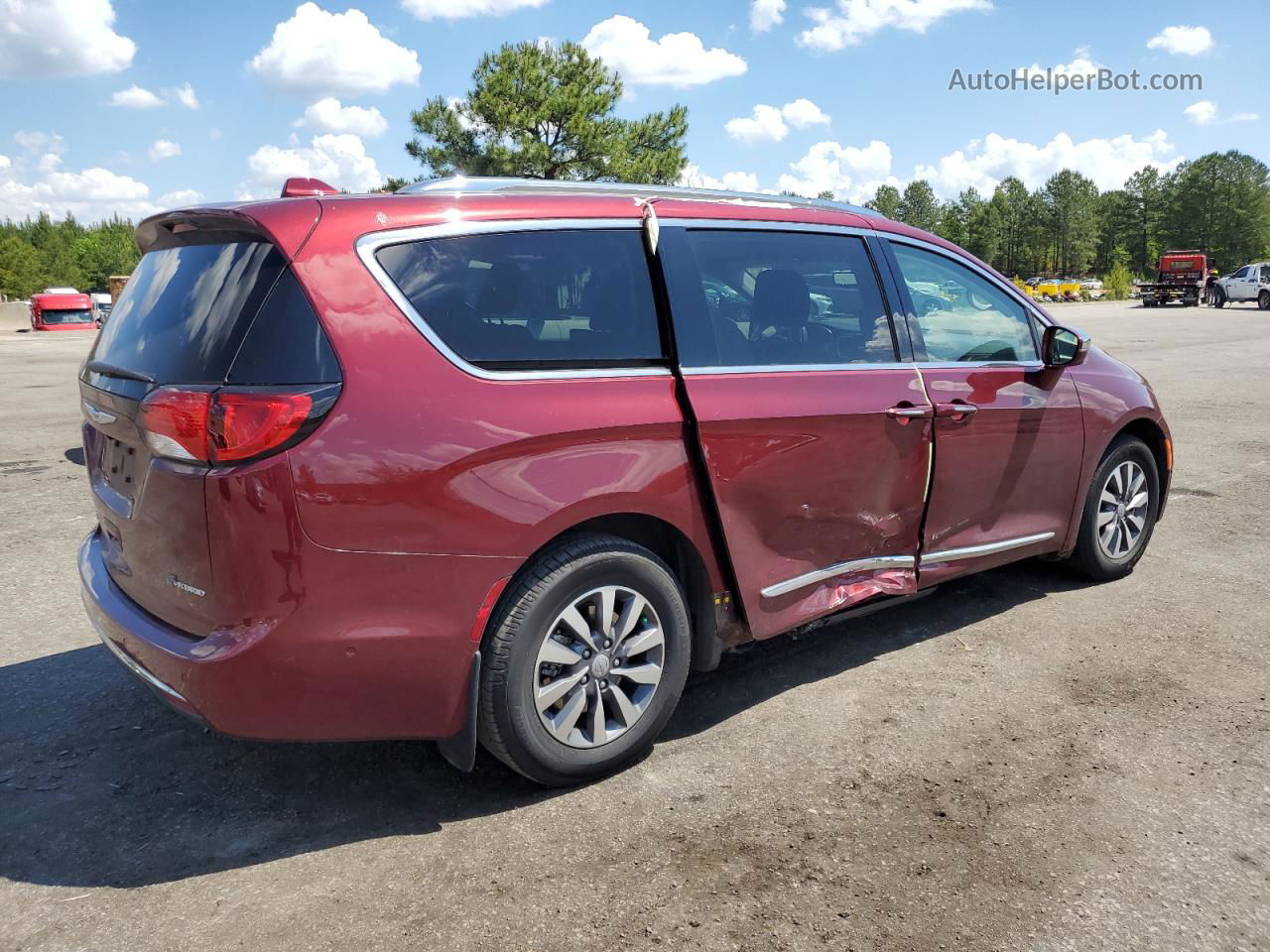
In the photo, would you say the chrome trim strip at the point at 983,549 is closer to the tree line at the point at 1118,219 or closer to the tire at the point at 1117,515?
the tire at the point at 1117,515

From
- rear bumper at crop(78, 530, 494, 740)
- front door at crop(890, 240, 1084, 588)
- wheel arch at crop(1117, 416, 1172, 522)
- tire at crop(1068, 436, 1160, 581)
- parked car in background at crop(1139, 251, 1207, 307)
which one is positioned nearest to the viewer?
rear bumper at crop(78, 530, 494, 740)

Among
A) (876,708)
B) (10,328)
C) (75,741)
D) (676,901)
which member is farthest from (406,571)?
(10,328)

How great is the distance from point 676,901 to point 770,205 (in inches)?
97.4

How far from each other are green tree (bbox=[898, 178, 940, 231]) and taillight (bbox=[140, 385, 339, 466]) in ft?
402

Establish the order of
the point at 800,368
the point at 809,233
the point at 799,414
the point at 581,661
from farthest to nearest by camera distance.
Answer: the point at 809,233 < the point at 800,368 < the point at 799,414 < the point at 581,661

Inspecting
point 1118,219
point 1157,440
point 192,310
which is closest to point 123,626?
point 192,310

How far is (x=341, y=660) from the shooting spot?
2.59 m

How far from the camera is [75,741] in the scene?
337 cm

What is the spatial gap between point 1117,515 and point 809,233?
2.45 meters

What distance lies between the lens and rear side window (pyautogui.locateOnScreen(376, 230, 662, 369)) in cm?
273

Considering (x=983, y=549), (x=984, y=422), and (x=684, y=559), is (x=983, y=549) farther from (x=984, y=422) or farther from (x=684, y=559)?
(x=684, y=559)

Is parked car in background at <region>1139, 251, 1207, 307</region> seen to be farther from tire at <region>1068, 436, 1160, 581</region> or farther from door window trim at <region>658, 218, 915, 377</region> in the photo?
door window trim at <region>658, 218, 915, 377</region>

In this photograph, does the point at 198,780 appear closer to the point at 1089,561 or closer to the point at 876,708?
the point at 876,708

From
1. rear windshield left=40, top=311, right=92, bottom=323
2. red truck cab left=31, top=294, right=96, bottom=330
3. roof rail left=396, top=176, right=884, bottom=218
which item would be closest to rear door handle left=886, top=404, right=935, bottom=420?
roof rail left=396, top=176, right=884, bottom=218
